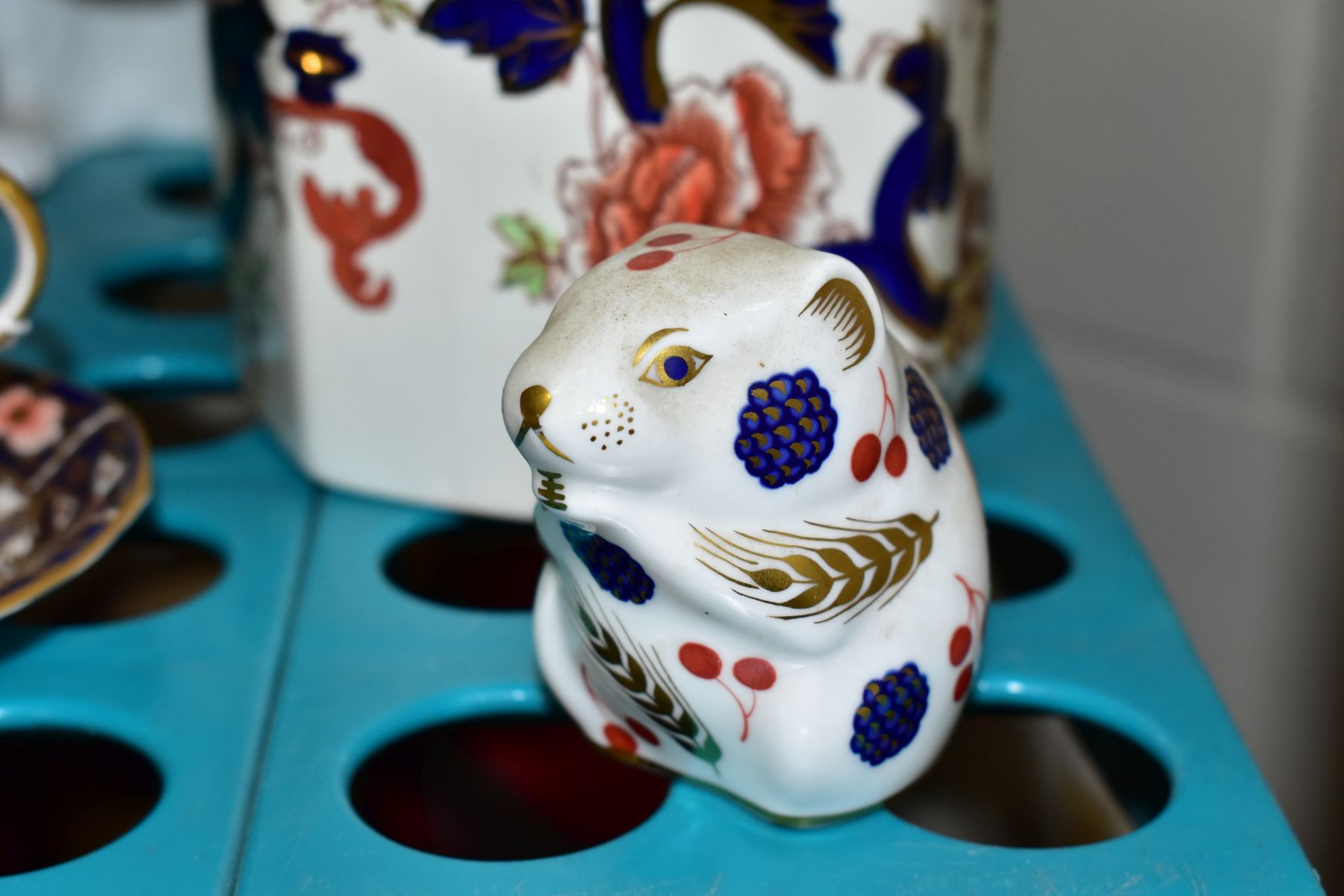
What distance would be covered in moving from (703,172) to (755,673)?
17 centimetres

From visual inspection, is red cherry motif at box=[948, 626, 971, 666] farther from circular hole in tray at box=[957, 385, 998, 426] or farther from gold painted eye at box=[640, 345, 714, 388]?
circular hole in tray at box=[957, 385, 998, 426]

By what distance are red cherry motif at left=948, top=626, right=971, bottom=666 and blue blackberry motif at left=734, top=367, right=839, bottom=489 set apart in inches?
2.7

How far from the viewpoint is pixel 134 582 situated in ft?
1.87

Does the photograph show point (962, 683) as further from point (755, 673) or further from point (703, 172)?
point (703, 172)

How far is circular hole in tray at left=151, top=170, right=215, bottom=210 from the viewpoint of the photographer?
0.78m

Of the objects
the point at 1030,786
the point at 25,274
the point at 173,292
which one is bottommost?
the point at 1030,786

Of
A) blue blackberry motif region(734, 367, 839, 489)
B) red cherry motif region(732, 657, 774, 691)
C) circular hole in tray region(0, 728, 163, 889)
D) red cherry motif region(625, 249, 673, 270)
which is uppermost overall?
red cherry motif region(625, 249, 673, 270)

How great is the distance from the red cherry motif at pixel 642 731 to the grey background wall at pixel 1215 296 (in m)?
0.48

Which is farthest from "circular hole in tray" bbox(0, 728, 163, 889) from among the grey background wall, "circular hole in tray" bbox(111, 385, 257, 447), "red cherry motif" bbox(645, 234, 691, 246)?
the grey background wall

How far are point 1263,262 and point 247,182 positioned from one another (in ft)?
1.61

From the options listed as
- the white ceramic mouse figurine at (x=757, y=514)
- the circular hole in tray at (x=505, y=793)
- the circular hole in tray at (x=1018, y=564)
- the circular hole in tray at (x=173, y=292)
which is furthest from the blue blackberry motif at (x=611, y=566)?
the circular hole in tray at (x=173, y=292)

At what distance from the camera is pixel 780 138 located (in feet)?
1.49

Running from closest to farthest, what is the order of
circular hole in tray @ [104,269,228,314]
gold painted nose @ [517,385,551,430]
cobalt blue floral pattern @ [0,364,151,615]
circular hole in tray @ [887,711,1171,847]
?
gold painted nose @ [517,385,551,430] < cobalt blue floral pattern @ [0,364,151,615] < circular hole in tray @ [887,711,1171,847] < circular hole in tray @ [104,269,228,314]

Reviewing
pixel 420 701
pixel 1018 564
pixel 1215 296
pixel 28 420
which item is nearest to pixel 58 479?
pixel 28 420
